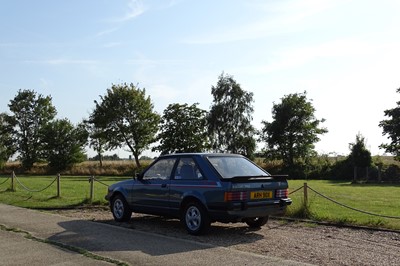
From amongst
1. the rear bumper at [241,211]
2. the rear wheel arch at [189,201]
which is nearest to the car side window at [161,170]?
the rear wheel arch at [189,201]

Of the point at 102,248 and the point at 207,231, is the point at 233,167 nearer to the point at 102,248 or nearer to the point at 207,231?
the point at 207,231

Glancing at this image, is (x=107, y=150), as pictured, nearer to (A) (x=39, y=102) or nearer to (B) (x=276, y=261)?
(A) (x=39, y=102)

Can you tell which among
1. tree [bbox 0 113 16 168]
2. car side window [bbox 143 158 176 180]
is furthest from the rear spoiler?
tree [bbox 0 113 16 168]

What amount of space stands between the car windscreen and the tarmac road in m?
1.78

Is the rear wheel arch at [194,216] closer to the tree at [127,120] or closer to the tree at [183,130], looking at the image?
the tree at [183,130]

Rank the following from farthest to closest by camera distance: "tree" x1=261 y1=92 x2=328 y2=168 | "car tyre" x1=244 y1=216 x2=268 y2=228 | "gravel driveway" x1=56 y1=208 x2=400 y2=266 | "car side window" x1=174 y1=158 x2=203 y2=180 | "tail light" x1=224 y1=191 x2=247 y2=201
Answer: "tree" x1=261 y1=92 x2=328 y2=168 → "car tyre" x1=244 y1=216 x2=268 y2=228 → "car side window" x1=174 y1=158 x2=203 y2=180 → "tail light" x1=224 y1=191 x2=247 y2=201 → "gravel driveway" x1=56 y1=208 x2=400 y2=266

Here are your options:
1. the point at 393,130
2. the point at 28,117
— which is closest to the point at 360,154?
the point at 393,130

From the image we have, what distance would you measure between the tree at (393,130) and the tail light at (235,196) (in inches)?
1543

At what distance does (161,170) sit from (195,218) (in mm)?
1757

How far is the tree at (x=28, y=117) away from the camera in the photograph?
66000 millimetres

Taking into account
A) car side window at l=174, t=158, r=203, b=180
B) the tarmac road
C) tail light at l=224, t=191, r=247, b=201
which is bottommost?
the tarmac road

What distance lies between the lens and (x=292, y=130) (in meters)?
48.8

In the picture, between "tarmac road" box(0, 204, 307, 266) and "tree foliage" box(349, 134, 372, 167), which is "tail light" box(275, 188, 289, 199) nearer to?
"tarmac road" box(0, 204, 307, 266)

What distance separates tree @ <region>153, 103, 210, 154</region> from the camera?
5378 cm
